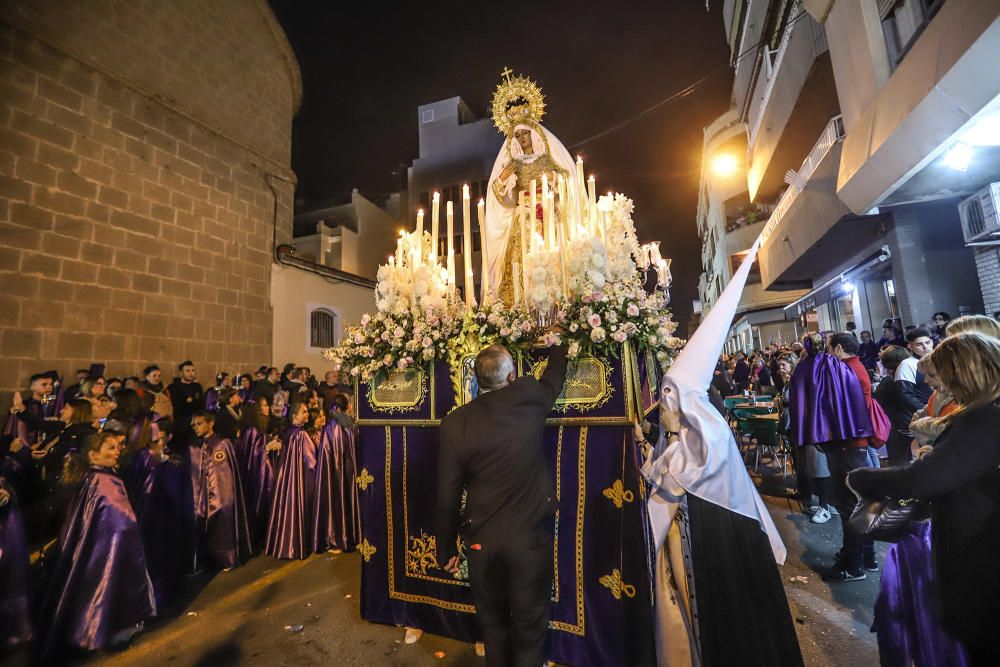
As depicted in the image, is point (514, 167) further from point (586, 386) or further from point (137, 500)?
point (137, 500)

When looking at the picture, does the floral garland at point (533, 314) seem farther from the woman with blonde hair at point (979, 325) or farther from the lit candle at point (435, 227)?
the woman with blonde hair at point (979, 325)

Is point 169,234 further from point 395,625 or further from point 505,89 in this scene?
point 395,625

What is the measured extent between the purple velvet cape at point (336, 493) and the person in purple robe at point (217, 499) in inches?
33.8

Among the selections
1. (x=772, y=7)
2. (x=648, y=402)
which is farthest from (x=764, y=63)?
(x=648, y=402)

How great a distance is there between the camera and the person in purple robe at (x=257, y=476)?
5.59m

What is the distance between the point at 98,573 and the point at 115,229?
24.3 ft

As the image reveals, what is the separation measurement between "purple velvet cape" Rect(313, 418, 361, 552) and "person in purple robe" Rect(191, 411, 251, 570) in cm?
86

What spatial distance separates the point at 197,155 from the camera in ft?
32.5

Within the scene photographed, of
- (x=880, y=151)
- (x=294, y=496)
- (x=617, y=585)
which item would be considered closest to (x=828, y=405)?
(x=617, y=585)

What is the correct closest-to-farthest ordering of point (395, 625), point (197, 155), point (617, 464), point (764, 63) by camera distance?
point (617, 464) < point (395, 625) < point (197, 155) < point (764, 63)

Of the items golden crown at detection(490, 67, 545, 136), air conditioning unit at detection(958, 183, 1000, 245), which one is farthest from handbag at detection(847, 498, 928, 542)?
air conditioning unit at detection(958, 183, 1000, 245)

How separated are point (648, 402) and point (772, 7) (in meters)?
15.2

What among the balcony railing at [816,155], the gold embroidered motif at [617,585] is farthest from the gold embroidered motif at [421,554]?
the balcony railing at [816,155]

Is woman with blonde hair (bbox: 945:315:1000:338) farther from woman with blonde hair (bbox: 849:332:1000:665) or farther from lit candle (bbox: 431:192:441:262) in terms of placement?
lit candle (bbox: 431:192:441:262)
